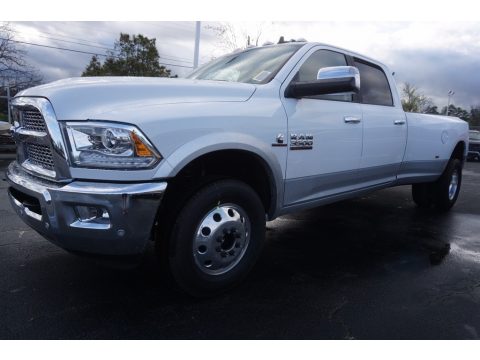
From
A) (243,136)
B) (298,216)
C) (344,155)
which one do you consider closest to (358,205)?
(298,216)

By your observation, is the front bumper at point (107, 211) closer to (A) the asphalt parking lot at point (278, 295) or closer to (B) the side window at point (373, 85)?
(A) the asphalt parking lot at point (278, 295)

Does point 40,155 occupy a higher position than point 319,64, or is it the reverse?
point 319,64

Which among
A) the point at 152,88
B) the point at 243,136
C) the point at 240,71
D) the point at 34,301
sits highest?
the point at 240,71

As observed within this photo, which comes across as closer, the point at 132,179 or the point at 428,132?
the point at 132,179

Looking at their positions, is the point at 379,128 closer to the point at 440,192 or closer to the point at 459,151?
the point at 440,192

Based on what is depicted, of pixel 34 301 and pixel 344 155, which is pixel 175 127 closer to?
pixel 34 301

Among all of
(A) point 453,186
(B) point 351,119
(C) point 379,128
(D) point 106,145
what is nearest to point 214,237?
(D) point 106,145

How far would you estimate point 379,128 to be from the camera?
4.29 m

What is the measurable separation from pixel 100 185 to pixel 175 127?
551 mm

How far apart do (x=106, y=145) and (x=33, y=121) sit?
67 cm

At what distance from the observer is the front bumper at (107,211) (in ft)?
7.53

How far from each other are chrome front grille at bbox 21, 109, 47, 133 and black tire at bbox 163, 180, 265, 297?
101cm

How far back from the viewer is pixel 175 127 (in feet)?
8.15

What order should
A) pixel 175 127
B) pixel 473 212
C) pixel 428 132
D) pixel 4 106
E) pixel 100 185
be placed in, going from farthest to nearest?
1. pixel 4 106
2. pixel 473 212
3. pixel 428 132
4. pixel 175 127
5. pixel 100 185
